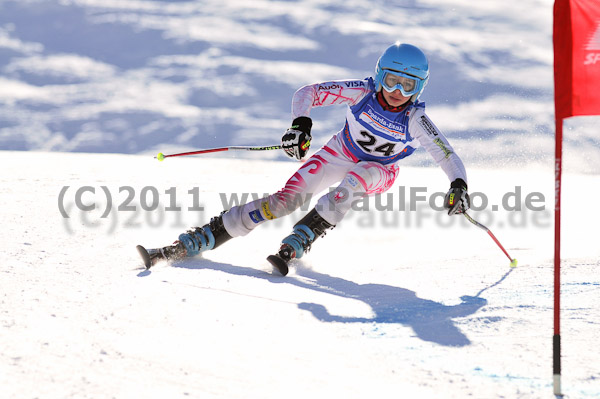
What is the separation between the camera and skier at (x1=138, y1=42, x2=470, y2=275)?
13.2 ft

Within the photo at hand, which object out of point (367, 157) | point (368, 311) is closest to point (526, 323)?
point (368, 311)

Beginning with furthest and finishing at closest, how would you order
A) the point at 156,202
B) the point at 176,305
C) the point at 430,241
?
1. the point at 156,202
2. the point at 430,241
3. the point at 176,305

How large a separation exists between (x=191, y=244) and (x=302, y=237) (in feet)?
2.47

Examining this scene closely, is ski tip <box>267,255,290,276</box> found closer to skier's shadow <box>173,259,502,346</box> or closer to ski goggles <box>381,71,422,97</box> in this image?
skier's shadow <box>173,259,502,346</box>

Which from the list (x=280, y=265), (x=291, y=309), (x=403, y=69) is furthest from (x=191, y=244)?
(x=403, y=69)

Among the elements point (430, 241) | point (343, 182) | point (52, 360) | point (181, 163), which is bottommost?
point (52, 360)

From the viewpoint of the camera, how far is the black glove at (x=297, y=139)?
4086 mm

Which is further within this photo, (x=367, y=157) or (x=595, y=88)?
(x=367, y=157)

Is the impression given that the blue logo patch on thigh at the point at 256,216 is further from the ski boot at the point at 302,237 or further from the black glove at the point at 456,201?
the black glove at the point at 456,201

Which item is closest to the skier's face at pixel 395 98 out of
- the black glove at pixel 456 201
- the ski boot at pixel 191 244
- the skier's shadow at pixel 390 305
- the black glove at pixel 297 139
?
the black glove at pixel 297 139

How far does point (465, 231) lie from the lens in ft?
17.4

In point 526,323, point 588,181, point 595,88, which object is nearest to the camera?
point 595,88

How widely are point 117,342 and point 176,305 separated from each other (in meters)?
0.51

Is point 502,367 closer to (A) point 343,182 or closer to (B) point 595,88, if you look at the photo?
(B) point 595,88
